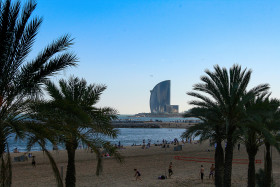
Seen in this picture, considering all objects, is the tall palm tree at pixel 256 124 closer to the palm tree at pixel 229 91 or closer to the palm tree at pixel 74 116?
the palm tree at pixel 229 91

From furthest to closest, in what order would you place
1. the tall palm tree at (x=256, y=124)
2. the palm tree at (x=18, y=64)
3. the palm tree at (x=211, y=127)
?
the palm tree at (x=211, y=127), the tall palm tree at (x=256, y=124), the palm tree at (x=18, y=64)

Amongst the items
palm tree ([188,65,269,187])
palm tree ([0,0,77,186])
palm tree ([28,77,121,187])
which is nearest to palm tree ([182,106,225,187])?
palm tree ([188,65,269,187])

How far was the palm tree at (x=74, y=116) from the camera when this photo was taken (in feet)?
21.6

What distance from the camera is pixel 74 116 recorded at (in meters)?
6.83

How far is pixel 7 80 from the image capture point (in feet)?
19.8

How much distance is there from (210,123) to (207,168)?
10.8m

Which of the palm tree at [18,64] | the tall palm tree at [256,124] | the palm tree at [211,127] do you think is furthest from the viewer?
the palm tree at [211,127]

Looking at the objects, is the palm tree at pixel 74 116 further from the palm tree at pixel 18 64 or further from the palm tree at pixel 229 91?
the palm tree at pixel 229 91

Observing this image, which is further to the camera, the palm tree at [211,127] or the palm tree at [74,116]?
the palm tree at [211,127]

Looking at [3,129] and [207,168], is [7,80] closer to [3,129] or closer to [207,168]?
[3,129]

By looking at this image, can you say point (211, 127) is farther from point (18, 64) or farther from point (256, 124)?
point (18, 64)

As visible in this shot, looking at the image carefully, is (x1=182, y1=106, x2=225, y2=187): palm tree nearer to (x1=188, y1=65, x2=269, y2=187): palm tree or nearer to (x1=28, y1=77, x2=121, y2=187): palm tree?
(x1=188, y1=65, x2=269, y2=187): palm tree

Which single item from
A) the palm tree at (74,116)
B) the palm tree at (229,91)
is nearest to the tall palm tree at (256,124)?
the palm tree at (229,91)

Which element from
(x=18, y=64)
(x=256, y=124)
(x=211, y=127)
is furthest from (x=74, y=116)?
(x=211, y=127)
